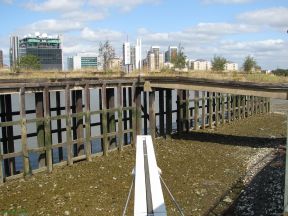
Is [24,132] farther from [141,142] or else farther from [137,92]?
[141,142]

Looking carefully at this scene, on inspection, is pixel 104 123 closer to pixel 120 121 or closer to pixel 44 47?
pixel 120 121

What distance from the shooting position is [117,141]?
81.4 feet

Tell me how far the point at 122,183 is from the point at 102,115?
625 centimetres

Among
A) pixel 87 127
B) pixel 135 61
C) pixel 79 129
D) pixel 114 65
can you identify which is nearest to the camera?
pixel 87 127

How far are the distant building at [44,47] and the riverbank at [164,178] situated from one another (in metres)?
90.2

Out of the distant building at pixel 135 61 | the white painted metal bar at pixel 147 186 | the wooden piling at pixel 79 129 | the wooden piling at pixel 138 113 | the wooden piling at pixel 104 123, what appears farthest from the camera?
the distant building at pixel 135 61

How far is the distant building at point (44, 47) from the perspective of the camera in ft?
365

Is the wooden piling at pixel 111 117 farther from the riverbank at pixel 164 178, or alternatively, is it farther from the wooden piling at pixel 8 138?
the wooden piling at pixel 8 138

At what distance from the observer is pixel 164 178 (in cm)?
1911

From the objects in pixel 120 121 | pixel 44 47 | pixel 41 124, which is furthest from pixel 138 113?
pixel 44 47

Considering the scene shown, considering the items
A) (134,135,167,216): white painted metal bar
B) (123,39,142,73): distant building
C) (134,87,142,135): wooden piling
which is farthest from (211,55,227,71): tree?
(134,135,167,216): white painted metal bar

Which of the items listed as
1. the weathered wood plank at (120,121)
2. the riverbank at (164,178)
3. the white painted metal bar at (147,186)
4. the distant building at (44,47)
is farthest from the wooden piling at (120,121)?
the distant building at (44,47)

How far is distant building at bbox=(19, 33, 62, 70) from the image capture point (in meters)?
111

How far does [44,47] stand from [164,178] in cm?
10021
